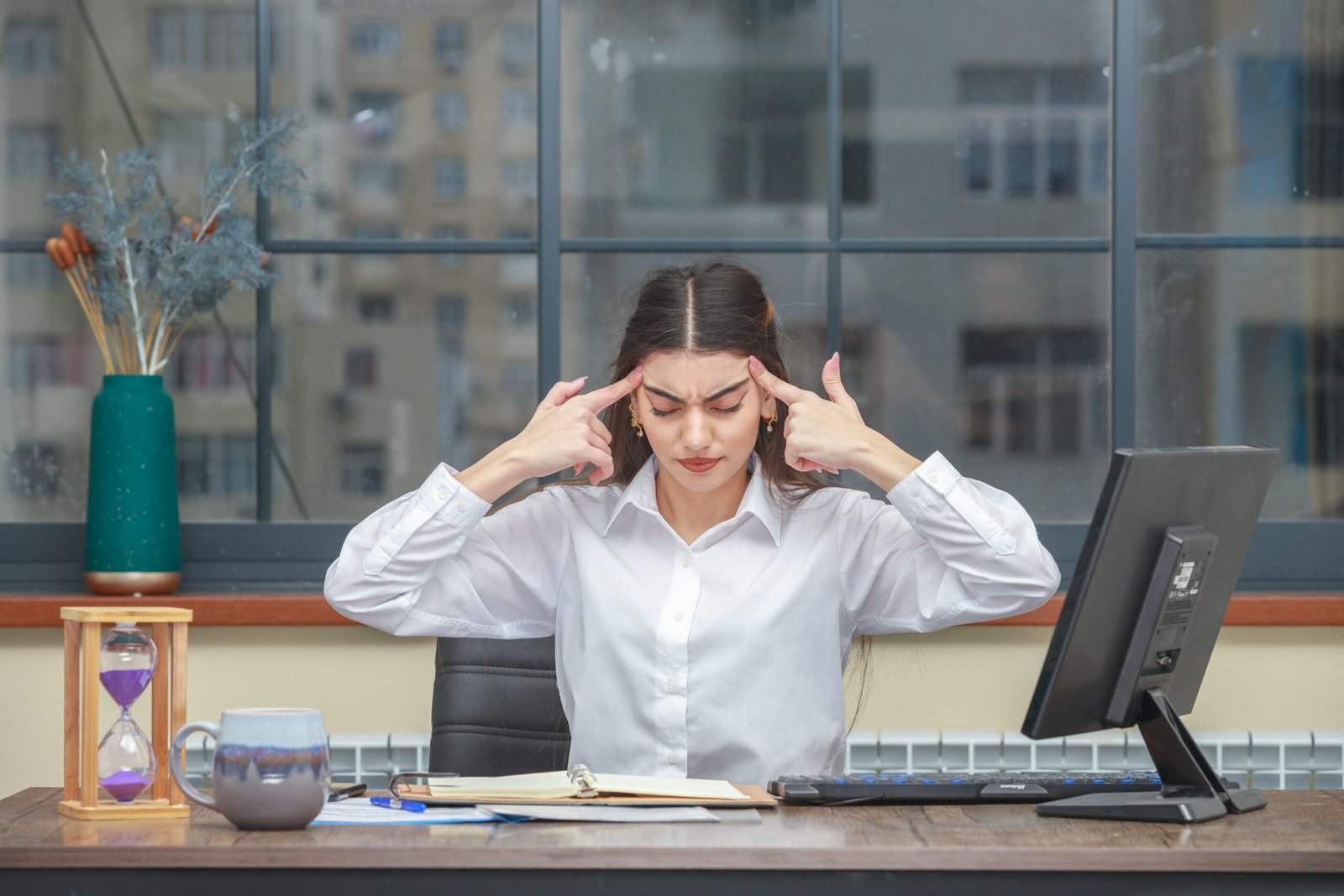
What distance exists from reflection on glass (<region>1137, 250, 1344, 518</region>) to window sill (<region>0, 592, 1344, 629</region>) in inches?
13.9

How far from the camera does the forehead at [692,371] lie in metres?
1.78

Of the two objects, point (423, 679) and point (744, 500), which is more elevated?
point (744, 500)

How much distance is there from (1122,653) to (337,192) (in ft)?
6.53

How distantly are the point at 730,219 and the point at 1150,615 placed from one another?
5.55ft

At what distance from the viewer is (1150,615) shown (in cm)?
143

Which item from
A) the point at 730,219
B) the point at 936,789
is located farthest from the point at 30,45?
the point at 936,789

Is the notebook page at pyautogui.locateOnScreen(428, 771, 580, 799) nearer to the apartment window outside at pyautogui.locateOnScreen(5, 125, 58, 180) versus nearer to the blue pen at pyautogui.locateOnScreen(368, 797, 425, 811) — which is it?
the blue pen at pyautogui.locateOnScreen(368, 797, 425, 811)

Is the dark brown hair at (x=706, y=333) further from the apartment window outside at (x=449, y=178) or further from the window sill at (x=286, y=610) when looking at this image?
the apartment window outside at (x=449, y=178)

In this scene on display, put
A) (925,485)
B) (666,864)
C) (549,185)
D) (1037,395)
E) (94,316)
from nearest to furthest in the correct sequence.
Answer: (666,864) → (925,485) → (94,316) → (549,185) → (1037,395)

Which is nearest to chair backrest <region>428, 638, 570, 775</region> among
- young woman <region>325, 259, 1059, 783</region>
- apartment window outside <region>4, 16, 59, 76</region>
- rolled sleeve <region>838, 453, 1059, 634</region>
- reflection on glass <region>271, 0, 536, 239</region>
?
young woman <region>325, 259, 1059, 783</region>

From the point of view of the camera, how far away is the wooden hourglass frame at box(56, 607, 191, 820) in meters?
1.41

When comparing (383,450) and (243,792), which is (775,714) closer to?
(243,792)

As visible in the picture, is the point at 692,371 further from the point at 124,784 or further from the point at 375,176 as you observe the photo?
the point at 375,176

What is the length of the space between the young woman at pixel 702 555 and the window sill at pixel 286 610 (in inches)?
30.3
